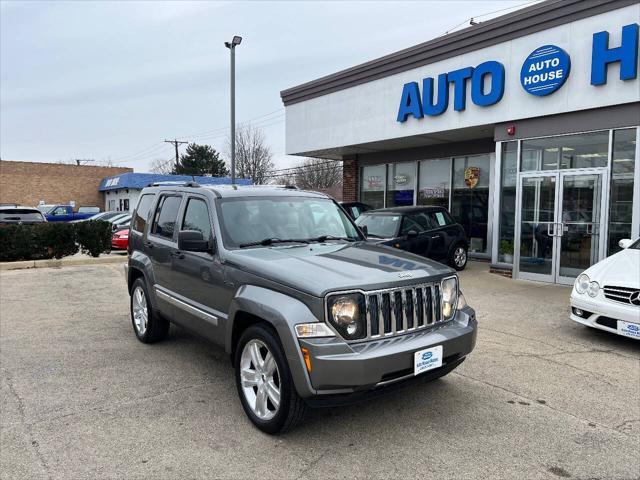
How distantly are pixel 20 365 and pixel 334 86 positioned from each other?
41.5 feet

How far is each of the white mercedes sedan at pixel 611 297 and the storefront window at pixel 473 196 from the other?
25.4 feet

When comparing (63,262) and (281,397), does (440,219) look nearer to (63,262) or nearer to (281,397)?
(281,397)

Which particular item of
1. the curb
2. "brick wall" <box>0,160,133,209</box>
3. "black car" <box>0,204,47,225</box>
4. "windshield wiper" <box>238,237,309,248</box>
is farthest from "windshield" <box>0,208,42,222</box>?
"brick wall" <box>0,160,133,209</box>

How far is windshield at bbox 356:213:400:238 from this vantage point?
10.5 metres

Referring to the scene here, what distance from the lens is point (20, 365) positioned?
16.5 feet

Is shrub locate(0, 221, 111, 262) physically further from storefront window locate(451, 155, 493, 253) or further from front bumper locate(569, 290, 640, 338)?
front bumper locate(569, 290, 640, 338)

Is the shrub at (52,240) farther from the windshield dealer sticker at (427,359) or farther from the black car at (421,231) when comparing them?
the windshield dealer sticker at (427,359)

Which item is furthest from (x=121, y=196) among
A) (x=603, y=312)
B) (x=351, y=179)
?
(x=603, y=312)

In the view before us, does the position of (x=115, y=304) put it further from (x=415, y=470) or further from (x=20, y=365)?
(x=415, y=470)

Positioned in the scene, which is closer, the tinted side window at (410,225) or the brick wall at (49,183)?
the tinted side window at (410,225)

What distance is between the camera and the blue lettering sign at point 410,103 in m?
12.7

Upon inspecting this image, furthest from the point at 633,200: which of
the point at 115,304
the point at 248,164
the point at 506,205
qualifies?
the point at 248,164

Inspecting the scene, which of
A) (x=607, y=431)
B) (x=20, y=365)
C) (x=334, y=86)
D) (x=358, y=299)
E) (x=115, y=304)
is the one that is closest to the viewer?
(x=358, y=299)

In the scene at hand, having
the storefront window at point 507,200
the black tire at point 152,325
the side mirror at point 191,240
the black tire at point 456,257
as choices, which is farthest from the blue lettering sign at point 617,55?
the black tire at point 152,325
